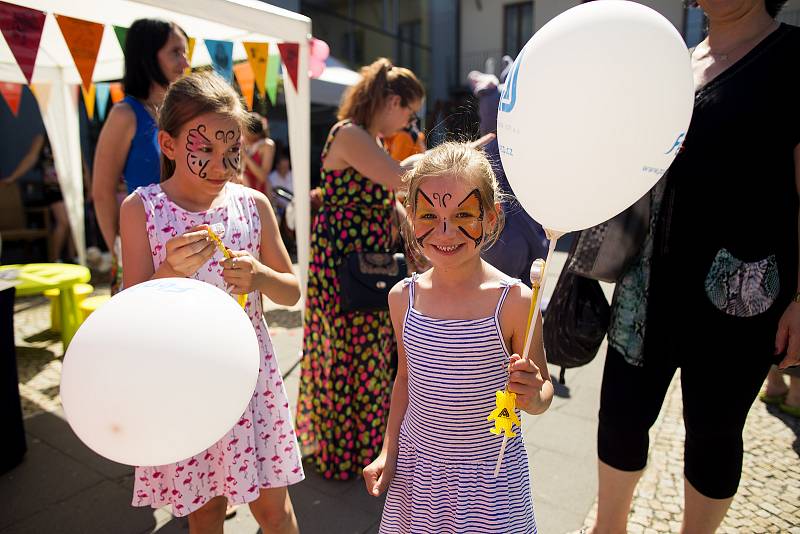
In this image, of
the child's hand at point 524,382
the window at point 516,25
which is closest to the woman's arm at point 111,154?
the child's hand at point 524,382

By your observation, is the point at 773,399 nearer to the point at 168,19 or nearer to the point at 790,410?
the point at 790,410

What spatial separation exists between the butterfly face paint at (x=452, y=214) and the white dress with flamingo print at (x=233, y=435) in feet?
2.02

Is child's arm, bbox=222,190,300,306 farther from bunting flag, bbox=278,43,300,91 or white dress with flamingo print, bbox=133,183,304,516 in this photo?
bunting flag, bbox=278,43,300,91

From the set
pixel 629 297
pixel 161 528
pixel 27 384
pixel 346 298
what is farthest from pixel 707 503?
pixel 27 384

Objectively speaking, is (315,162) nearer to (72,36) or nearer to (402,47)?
(402,47)

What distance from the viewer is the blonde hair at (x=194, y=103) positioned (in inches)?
58.8

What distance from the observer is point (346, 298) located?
7.34 feet

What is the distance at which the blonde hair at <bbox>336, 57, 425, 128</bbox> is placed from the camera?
7.34 ft

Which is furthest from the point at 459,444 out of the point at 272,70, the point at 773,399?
the point at 272,70

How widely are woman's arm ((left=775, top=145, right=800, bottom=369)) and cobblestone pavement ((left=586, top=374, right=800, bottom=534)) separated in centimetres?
104

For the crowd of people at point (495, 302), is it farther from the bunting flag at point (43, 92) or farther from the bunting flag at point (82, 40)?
the bunting flag at point (43, 92)

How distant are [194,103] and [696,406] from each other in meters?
1.67

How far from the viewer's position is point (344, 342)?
2371 mm

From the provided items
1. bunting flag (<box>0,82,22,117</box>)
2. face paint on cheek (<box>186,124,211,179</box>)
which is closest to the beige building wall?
bunting flag (<box>0,82,22,117</box>)
